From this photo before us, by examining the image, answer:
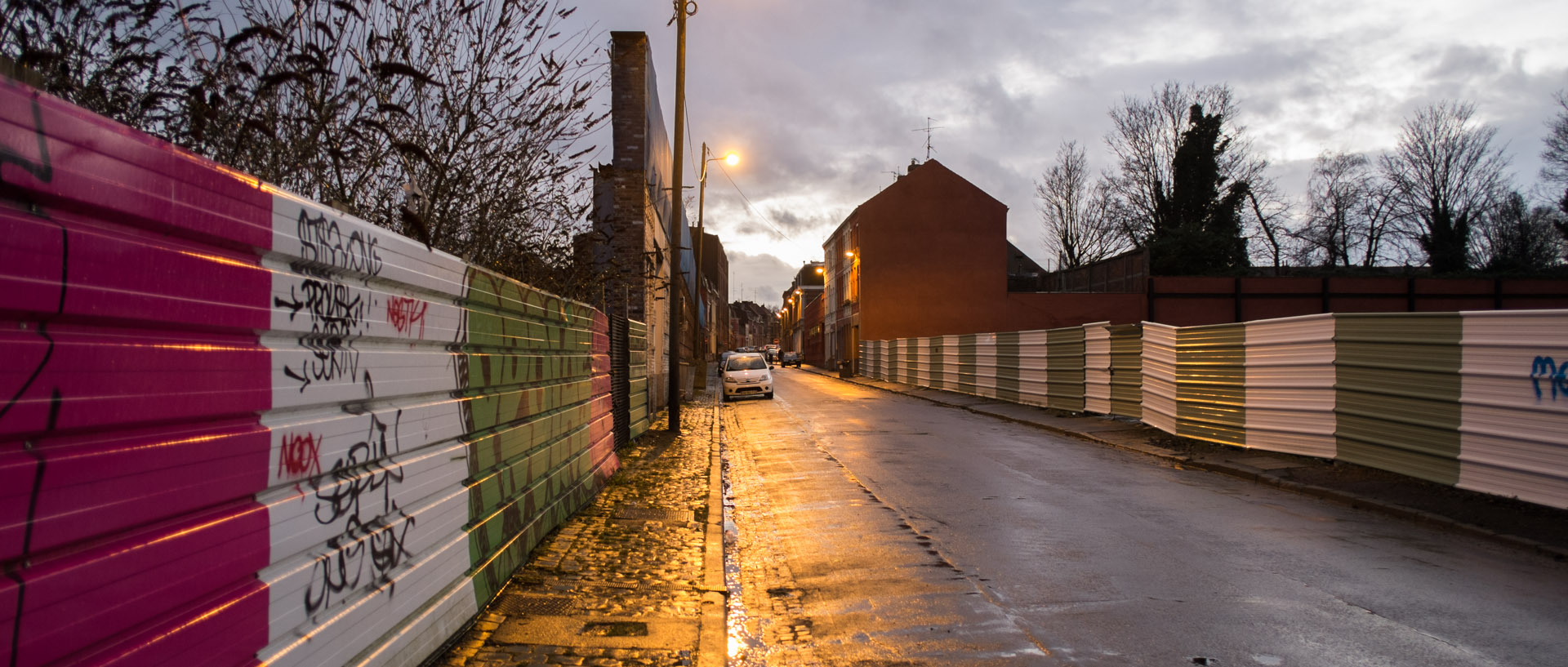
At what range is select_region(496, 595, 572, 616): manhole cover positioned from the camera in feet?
17.8

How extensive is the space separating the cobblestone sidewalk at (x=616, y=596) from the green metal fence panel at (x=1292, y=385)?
7.81m

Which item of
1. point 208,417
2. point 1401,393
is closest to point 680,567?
point 208,417

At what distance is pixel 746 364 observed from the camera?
30531 mm

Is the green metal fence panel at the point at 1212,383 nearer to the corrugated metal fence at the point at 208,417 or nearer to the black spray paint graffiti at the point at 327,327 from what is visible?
the corrugated metal fence at the point at 208,417

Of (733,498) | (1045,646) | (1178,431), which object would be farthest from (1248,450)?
(1045,646)

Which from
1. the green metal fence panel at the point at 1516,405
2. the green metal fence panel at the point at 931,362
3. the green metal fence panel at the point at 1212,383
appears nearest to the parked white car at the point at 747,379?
the green metal fence panel at the point at 931,362

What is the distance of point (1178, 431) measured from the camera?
15258mm

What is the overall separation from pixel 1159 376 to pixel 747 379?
15.9m

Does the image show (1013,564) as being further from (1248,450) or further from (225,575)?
(1248,450)

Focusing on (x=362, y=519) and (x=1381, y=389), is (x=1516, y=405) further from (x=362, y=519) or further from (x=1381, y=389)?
(x=362, y=519)

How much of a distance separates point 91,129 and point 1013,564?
605cm

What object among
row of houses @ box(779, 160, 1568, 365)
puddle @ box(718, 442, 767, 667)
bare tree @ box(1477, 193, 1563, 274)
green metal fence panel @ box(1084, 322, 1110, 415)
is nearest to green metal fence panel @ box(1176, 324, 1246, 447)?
green metal fence panel @ box(1084, 322, 1110, 415)

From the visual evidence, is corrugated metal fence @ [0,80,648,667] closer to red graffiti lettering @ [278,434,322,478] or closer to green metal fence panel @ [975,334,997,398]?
red graffiti lettering @ [278,434,322,478]

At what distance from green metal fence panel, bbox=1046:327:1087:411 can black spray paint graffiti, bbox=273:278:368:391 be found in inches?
733
